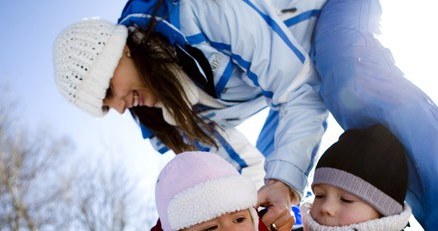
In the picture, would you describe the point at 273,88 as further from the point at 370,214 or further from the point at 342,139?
the point at 370,214

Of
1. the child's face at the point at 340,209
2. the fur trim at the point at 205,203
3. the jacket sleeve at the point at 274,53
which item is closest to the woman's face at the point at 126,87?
the jacket sleeve at the point at 274,53

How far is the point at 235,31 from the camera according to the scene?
178cm

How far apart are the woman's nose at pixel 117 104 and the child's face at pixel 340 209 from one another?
2.24ft

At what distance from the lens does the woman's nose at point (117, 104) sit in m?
1.79

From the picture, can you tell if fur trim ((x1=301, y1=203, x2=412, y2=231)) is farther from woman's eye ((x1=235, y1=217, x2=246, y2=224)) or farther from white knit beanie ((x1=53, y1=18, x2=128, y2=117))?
white knit beanie ((x1=53, y1=18, x2=128, y2=117))

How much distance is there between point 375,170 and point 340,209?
13cm

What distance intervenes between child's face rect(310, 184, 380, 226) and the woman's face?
640 mm

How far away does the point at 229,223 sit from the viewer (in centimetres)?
142

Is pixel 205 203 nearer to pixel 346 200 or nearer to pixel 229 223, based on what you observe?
pixel 229 223

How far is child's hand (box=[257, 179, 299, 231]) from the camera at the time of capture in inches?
58.8

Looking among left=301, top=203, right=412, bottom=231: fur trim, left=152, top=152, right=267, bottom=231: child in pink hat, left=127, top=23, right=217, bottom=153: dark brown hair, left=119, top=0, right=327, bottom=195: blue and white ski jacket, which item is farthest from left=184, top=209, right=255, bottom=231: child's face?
left=127, top=23, right=217, bottom=153: dark brown hair

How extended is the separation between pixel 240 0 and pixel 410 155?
0.72 m

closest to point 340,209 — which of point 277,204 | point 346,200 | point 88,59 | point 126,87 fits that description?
point 346,200

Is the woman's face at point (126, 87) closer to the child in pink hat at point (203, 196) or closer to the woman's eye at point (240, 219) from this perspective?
the child in pink hat at point (203, 196)
